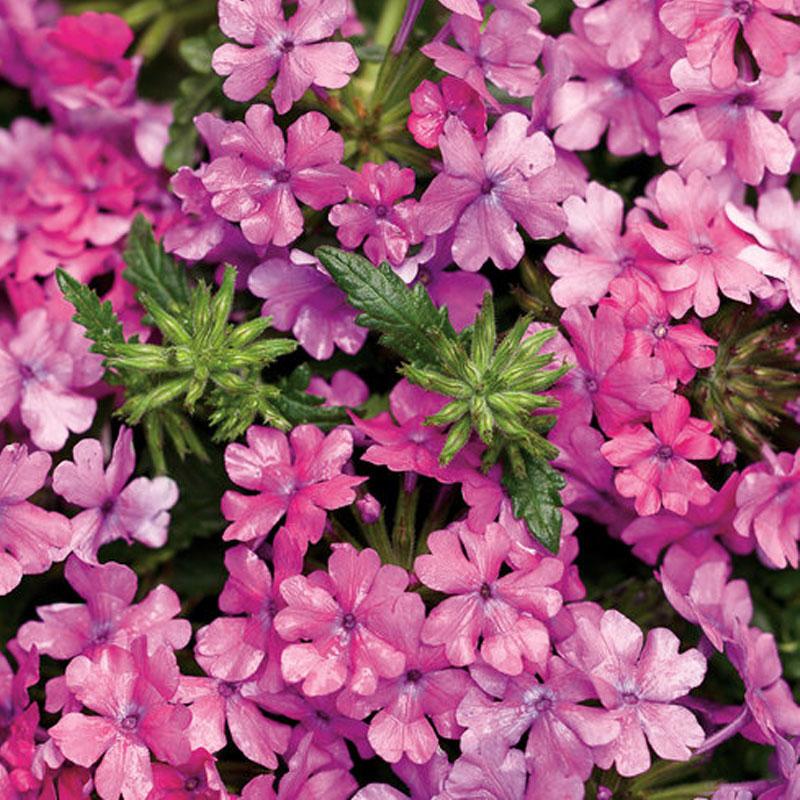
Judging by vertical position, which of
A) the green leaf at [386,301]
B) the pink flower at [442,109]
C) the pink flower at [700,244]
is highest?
the pink flower at [442,109]

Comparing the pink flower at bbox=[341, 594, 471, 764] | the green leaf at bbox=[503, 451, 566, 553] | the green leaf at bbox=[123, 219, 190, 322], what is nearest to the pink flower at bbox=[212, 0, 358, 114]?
the green leaf at bbox=[123, 219, 190, 322]

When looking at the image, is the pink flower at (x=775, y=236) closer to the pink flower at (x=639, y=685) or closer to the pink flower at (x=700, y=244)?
the pink flower at (x=700, y=244)

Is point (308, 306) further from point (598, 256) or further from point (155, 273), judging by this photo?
point (598, 256)

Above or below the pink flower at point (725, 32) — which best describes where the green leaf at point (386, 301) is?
below

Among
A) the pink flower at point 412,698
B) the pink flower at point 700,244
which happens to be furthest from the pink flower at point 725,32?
the pink flower at point 412,698

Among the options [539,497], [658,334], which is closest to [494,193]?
[658,334]
